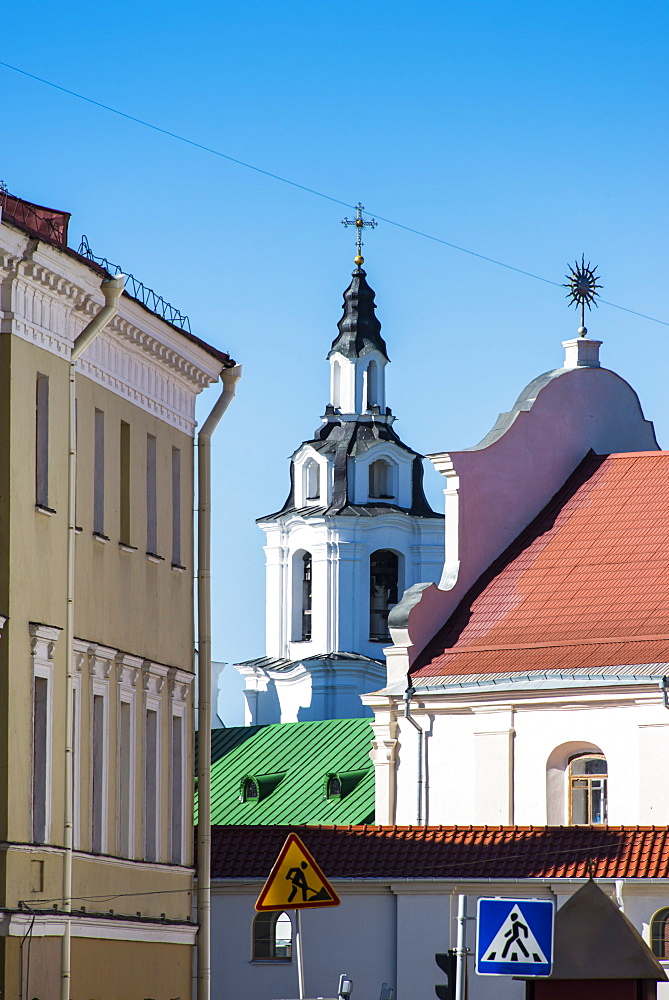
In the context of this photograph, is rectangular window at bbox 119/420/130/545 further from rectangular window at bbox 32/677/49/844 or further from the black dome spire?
the black dome spire

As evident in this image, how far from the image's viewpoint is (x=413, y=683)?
43.4 m

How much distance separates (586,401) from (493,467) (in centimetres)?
309

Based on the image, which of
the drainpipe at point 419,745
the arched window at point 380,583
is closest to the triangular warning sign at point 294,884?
the drainpipe at point 419,745

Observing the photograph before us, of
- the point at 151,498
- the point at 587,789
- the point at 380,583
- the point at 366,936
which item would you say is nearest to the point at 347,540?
the point at 380,583

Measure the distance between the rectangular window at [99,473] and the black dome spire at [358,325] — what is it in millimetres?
56132

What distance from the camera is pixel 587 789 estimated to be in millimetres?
41344

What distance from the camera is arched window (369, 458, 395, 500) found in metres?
84.4

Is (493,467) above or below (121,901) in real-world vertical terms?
above

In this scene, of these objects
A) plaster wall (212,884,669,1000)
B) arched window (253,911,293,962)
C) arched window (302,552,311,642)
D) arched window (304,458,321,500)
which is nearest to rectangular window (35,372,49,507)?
plaster wall (212,884,669,1000)

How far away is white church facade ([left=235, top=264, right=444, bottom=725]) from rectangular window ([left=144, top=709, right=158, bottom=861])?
51.9 metres

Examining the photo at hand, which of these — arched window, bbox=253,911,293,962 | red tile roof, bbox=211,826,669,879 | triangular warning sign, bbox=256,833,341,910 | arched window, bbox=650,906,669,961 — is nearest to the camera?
triangular warning sign, bbox=256,833,341,910

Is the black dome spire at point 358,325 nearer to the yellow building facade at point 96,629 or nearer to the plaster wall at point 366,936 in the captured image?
the plaster wall at point 366,936

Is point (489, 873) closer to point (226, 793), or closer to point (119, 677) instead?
point (119, 677)

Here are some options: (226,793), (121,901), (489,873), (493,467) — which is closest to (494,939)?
(121,901)
